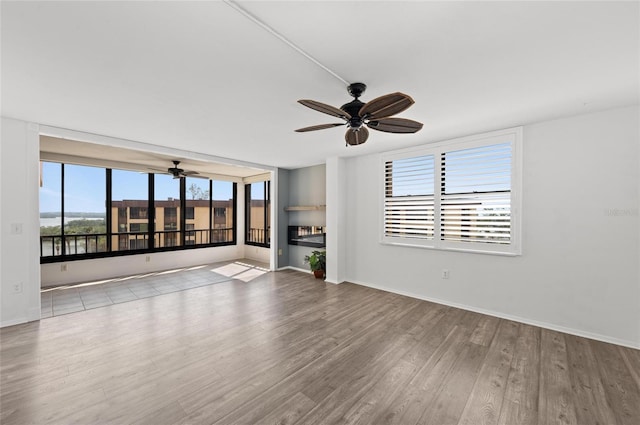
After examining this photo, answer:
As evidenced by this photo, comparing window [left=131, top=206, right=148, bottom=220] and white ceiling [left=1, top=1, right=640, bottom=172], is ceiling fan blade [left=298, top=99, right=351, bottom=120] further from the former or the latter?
window [left=131, top=206, right=148, bottom=220]

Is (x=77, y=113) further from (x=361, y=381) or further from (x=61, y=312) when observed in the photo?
(x=361, y=381)

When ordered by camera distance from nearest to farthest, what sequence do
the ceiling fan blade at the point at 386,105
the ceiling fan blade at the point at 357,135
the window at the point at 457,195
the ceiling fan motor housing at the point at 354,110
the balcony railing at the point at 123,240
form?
the ceiling fan blade at the point at 386,105 < the ceiling fan motor housing at the point at 354,110 < the ceiling fan blade at the point at 357,135 < the window at the point at 457,195 < the balcony railing at the point at 123,240

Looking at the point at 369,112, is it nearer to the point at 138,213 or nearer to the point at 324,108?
the point at 324,108

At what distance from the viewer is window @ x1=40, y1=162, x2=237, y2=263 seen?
5.10m

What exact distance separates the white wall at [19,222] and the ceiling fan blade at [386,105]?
416 centimetres

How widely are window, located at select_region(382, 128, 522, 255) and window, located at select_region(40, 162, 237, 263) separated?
16.6 ft

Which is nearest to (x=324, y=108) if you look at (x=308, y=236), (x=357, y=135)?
(x=357, y=135)

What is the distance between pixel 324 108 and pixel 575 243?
10.9 feet

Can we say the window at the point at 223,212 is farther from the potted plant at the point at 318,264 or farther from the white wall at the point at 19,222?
the white wall at the point at 19,222

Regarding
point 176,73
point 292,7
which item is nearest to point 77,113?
point 176,73

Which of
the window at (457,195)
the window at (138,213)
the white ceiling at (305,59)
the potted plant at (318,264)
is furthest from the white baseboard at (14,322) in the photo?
the window at (457,195)

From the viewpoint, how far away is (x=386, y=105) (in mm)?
1890

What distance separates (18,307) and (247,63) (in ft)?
13.5

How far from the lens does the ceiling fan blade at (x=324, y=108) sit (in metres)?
1.82
